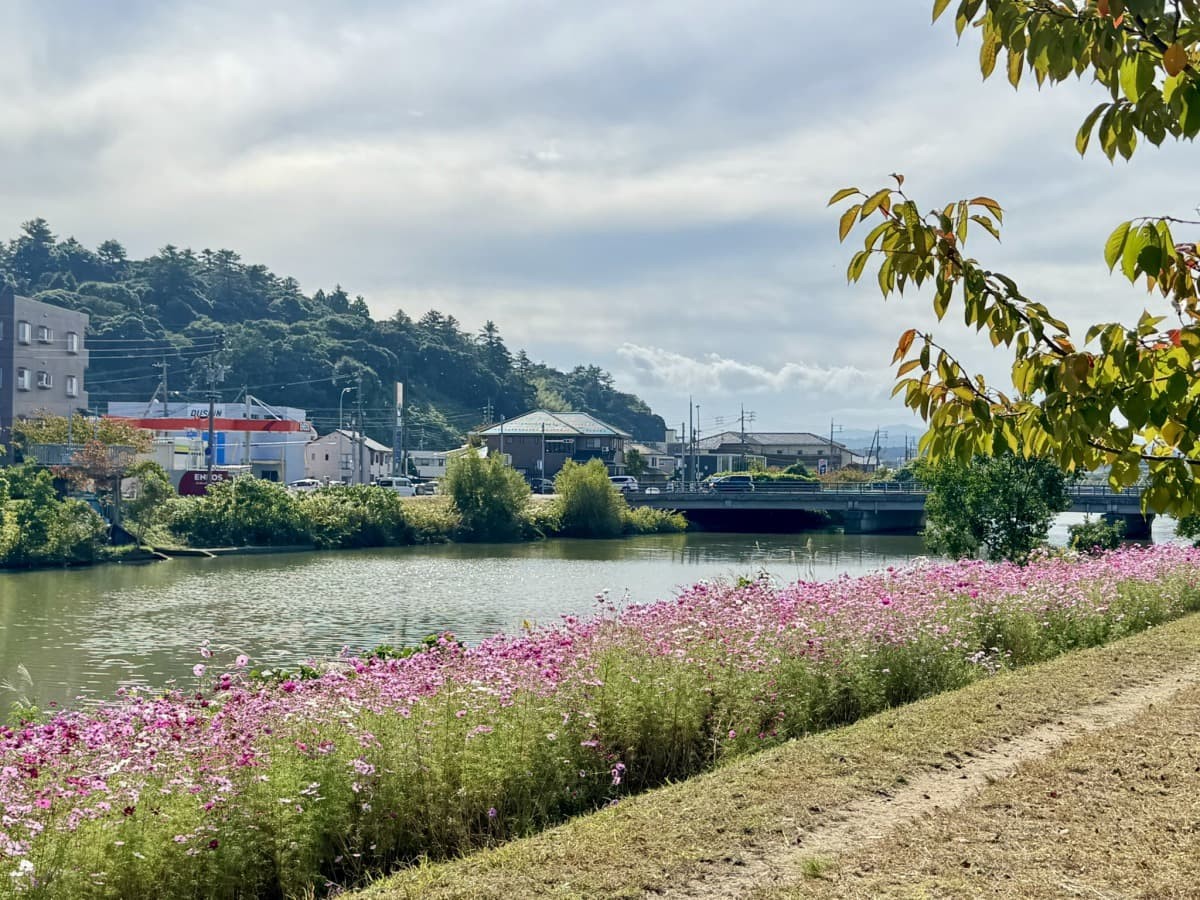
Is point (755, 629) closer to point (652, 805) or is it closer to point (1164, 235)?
point (652, 805)

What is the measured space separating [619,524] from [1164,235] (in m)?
62.8

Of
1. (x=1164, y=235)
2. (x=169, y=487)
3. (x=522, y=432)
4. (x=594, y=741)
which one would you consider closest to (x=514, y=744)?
(x=594, y=741)

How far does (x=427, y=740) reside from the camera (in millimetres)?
6816

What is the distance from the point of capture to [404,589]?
1457 inches

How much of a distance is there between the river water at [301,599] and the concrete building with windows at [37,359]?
82.5 feet

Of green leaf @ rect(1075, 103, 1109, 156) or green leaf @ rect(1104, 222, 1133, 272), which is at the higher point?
green leaf @ rect(1075, 103, 1109, 156)

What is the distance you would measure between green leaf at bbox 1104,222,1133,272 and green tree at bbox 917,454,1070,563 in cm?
2306

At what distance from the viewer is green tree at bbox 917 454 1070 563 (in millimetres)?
25938

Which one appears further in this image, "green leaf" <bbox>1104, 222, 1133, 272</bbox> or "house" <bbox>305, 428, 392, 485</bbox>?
"house" <bbox>305, 428, 392, 485</bbox>

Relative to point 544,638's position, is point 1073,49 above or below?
above

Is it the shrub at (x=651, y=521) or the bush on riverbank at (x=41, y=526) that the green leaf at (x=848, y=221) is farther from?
the shrub at (x=651, y=521)

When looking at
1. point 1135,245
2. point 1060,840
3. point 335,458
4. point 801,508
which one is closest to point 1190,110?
point 1135,245

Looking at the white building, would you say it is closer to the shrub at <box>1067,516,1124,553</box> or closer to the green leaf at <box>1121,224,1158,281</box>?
the shrub at <box>1067,516,1124,553</box>

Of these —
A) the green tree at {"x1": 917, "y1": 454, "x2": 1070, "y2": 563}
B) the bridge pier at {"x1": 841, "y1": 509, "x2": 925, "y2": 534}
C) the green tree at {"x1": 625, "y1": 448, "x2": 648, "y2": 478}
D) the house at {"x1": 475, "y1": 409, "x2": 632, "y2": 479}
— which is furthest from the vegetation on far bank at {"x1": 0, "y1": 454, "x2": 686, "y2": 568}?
the house at {"x1": 475, "y1": 409, "x2": 632, "y2": 479}
